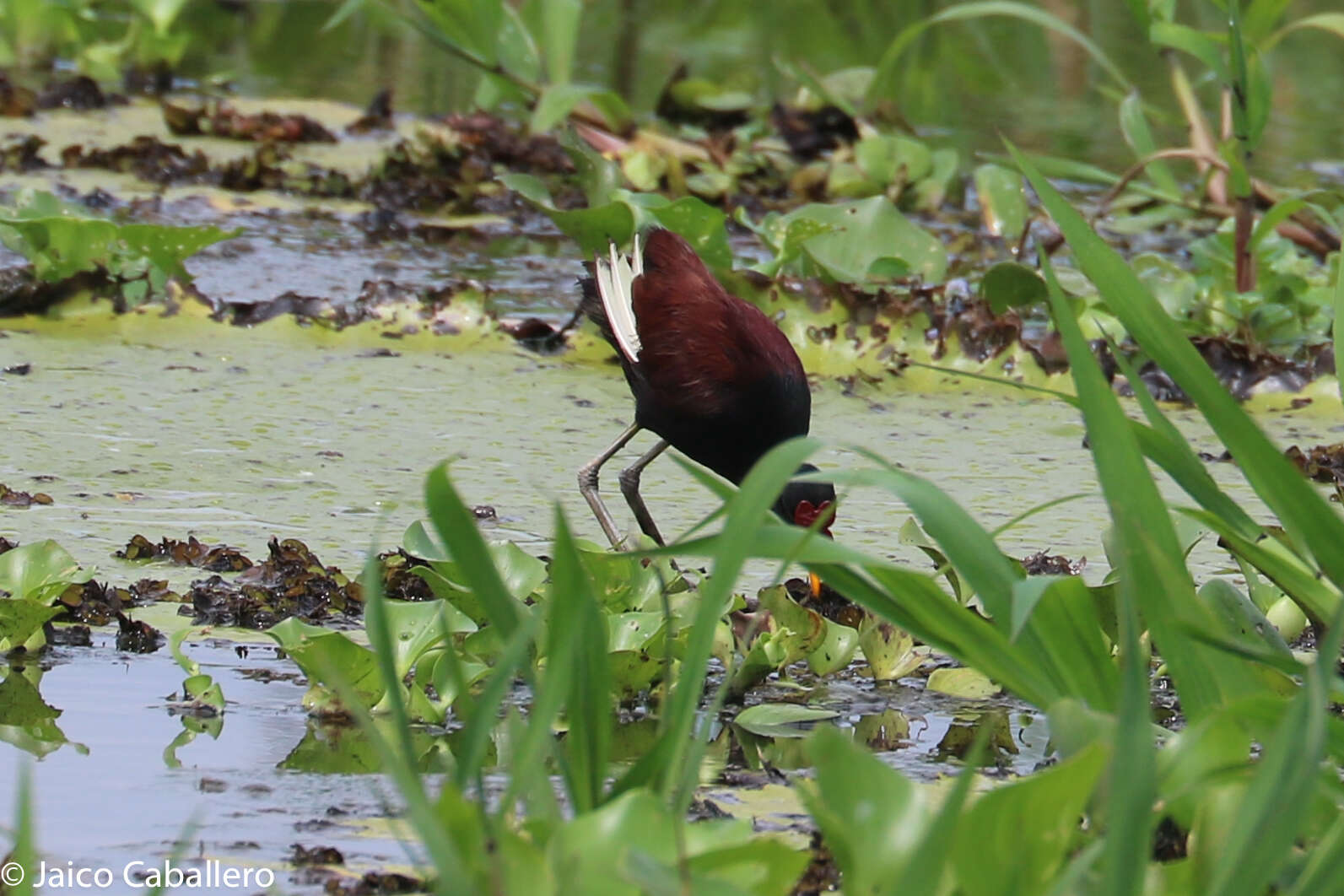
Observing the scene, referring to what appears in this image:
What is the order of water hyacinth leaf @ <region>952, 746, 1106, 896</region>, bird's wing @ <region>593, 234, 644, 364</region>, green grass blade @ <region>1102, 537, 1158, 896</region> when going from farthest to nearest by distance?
bird's wing @ <region>593, 234, 644, 364</region> → water hyacinth leaf @ <region>952, 746, 1106, 896</region> → green grass blade @ <region>1102, 537, 1158, 896</region>

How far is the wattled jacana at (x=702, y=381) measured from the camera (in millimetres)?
3428

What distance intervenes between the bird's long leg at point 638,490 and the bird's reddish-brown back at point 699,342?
12 cm

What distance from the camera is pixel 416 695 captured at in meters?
2.33

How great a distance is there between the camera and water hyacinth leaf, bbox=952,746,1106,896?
5.03ft

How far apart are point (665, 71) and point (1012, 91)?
166 cm

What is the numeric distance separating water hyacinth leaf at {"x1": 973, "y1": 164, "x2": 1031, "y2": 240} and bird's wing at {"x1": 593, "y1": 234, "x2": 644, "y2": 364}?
201 cm

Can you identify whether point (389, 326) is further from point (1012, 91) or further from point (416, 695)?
point (1012, 91)

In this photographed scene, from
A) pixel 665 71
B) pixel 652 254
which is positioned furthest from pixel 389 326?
pixel 665 71

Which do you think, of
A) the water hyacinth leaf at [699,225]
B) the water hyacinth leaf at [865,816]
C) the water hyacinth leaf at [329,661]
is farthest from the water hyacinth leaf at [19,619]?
the water hyacinth leaf at [699,225]

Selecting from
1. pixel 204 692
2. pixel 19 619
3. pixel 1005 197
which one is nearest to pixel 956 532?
pixel 204 692

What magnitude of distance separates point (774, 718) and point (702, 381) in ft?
3.80

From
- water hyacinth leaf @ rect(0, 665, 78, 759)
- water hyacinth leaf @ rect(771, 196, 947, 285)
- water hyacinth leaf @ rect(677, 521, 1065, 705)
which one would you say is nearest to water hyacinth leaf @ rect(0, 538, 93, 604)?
water hyacinth leaf @ rect(0, 665, 78, 759)

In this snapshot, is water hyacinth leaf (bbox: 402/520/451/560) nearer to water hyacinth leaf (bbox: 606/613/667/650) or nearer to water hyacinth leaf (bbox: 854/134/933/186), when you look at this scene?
water hyacinth leaf (bbox: 606/613/667/650)

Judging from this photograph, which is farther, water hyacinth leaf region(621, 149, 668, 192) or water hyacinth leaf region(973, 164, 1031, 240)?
water hyacinth leaf region(621, 149, 668, 192)
